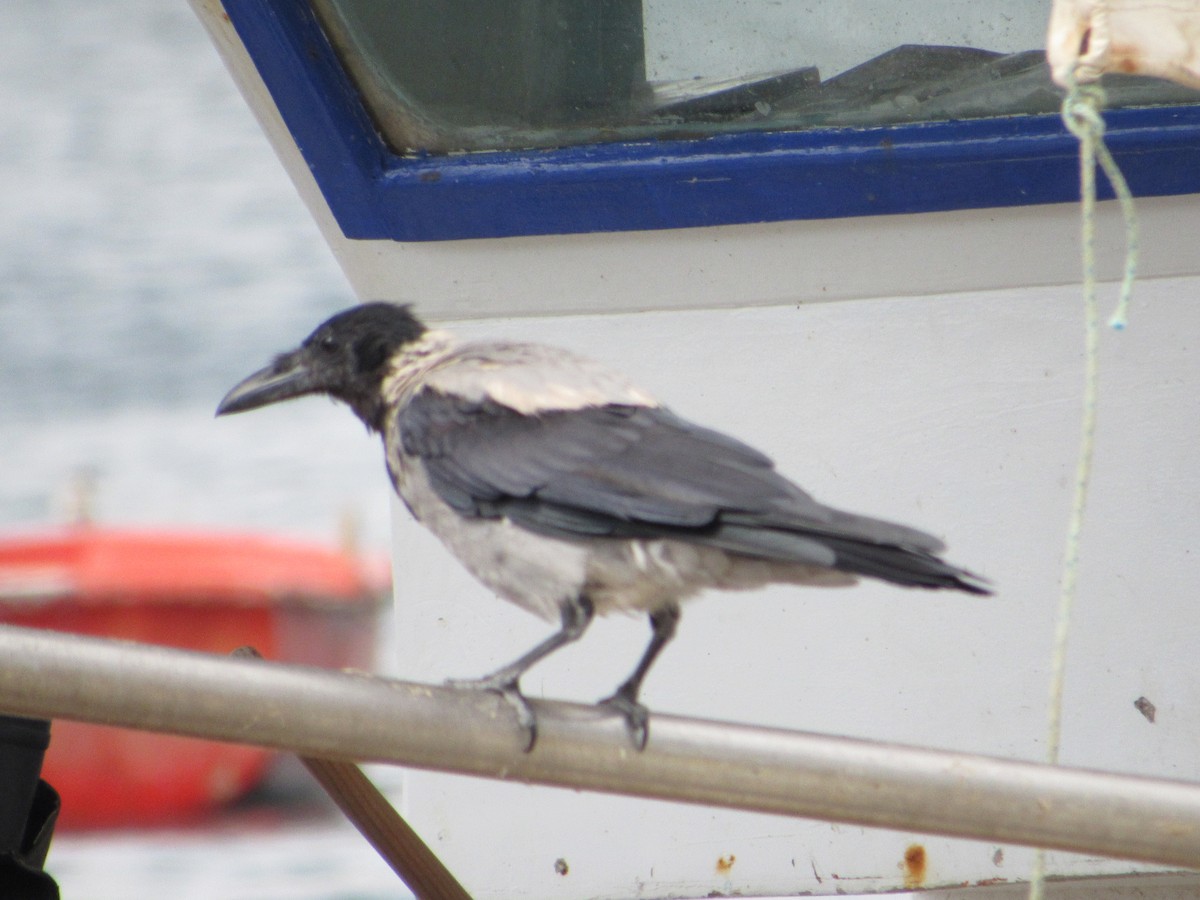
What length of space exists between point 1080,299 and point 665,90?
83 cm

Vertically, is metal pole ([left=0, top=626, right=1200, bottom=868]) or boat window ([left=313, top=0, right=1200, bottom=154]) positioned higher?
boat window ([left=313, top=0, right=1200, bottom=154])

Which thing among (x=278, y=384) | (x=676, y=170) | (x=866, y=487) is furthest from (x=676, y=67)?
(x=278, y=384)

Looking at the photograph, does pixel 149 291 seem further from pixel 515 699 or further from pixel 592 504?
pixel 515 699

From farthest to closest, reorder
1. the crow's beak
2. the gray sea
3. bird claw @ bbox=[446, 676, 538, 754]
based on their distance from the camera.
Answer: the gray sea, the crow's beak, bird claw @ bbox=[446, 676, 538, 754]

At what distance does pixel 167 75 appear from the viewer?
17.7 meters

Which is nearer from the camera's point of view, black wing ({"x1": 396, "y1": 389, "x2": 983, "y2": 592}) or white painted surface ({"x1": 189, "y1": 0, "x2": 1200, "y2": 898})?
black wing ({"x1": 396, "y1": 389, "x2": 983, "y2": 592})

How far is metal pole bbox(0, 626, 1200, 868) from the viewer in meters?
1.62

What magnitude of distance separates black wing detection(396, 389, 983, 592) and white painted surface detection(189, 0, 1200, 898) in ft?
2.34

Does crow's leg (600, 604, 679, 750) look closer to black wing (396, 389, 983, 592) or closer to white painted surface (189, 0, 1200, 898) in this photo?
black wing (396, 389, 983, 592)

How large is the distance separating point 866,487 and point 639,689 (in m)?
0.84

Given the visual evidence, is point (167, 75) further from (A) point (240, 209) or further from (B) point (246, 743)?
(B) point (246, 743)

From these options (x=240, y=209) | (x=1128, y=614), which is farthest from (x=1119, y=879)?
(x=240, y=209)

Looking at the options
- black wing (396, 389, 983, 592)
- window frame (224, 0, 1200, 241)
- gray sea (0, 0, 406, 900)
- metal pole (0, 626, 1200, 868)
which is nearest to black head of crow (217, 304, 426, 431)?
black wing (396, 389, 983, 592)

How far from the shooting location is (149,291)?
53.5 feet
